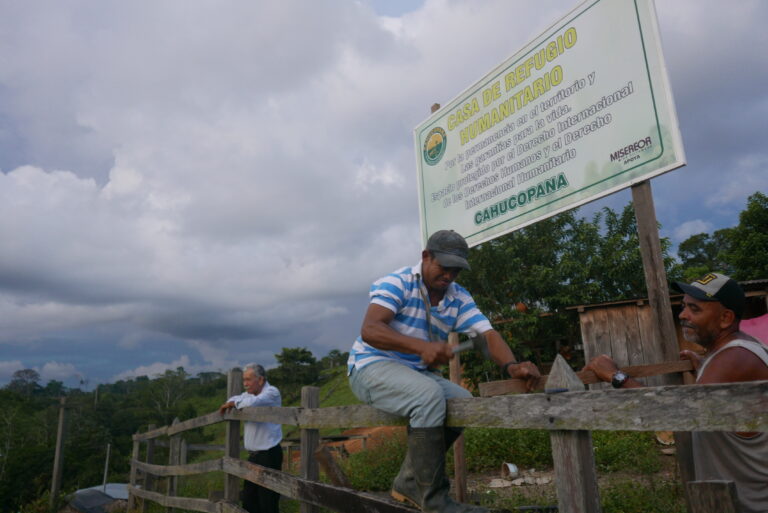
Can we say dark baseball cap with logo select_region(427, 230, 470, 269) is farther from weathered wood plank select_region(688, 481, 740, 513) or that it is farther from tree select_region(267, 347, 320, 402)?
tree select_region(267, 347, 320, 402)

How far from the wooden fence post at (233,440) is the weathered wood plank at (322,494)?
540 millimetres

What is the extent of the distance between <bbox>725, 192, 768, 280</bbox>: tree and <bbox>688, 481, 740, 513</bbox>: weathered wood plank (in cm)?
2275

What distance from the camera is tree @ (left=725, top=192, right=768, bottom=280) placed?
68.3 ft

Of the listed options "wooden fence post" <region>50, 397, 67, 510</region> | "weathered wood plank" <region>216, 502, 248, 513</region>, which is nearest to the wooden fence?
"weathered wood plank" <region>216, 502, 248, 513</region>

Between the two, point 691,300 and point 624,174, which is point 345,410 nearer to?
point 691,300

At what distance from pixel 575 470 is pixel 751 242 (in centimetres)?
2365

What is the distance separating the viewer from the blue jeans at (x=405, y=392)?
2527 millimetres

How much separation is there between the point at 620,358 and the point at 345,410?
9.69 m

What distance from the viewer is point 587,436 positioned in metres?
2.10

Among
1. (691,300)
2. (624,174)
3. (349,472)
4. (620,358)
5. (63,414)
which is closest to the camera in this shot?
(691,300)

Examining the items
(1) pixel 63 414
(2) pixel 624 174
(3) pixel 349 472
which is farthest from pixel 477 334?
(1) pixel 63 414

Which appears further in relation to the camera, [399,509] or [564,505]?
[399,509]

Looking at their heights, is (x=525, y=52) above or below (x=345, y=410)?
above

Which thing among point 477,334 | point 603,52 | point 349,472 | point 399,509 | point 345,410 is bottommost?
point 349,472
